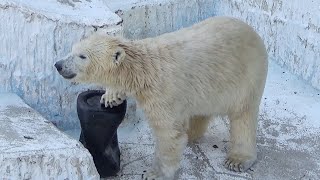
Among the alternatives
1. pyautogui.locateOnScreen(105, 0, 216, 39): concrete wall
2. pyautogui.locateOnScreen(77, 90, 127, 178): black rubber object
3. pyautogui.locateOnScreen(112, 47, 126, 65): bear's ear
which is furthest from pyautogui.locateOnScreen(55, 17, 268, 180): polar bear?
pyautogui.locateOnScreen(105, 0, 216, 39): concrete wall

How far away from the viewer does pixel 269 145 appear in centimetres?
423

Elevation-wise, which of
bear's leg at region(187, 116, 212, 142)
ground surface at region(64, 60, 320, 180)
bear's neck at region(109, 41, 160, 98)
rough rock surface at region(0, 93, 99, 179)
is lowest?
ground surface at region(64, 60, 320, 180)

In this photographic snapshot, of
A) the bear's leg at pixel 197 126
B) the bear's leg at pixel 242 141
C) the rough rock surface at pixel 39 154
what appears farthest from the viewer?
the bear's leg at pixel 197 126

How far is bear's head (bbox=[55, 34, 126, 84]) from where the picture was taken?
10.8ft

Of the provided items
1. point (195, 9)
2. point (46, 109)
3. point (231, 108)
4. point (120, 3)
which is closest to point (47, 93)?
point (46, 109)

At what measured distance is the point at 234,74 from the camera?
3645 mm

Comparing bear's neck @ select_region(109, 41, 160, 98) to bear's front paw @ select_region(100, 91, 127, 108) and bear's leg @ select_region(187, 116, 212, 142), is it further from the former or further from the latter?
bear's leg @ select_region(187, 116, 212, 142)

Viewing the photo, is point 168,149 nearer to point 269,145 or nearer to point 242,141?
point 242,141

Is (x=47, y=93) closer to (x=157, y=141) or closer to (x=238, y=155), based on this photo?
(x=157, y=141)

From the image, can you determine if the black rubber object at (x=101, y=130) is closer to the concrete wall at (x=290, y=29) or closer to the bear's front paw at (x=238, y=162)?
the bear's front paw at (x=238, y=162)

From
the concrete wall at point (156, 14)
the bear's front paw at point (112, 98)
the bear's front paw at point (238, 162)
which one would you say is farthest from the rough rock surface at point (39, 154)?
the concrete wall at point (156, 14)

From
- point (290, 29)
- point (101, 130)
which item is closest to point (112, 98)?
point (101, 130)

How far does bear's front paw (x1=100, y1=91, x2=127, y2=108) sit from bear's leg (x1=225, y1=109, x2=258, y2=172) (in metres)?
0.71

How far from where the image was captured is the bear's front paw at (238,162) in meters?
3.90
